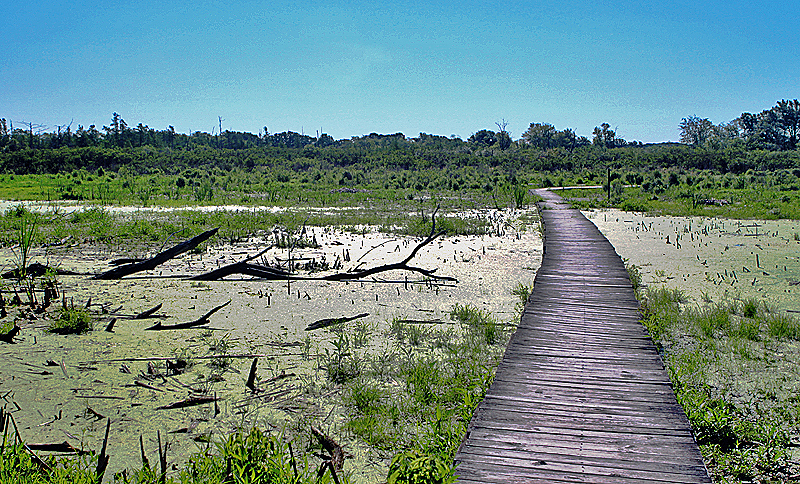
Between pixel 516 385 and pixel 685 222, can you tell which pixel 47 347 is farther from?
pixel 685 222

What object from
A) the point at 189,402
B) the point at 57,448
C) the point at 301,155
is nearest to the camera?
the point at 57,448

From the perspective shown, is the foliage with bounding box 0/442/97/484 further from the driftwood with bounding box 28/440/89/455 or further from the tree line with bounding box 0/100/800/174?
the tree line with bounding box 0/100/800/174

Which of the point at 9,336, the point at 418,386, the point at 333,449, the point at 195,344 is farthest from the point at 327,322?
the point at 9,336

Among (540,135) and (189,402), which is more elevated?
(540,135)

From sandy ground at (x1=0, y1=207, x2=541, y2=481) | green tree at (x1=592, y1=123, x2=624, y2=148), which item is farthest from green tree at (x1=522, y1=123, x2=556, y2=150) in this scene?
sandy ground at (x1=0, y1=207, x2=541, y2=481)

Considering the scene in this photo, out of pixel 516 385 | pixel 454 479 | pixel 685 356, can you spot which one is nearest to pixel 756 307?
pixel 685 356

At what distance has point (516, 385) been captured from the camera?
3883mm

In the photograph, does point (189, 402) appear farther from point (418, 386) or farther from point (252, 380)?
point (418, 386)

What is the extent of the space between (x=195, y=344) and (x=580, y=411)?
352 cm

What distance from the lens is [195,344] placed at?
5.24 metres

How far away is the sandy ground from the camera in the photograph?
3.66 meters

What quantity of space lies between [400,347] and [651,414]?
7.81 ft

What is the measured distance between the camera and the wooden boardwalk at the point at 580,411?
2.87 meters

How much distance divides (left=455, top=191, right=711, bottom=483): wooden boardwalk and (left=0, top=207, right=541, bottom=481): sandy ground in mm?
769
